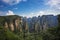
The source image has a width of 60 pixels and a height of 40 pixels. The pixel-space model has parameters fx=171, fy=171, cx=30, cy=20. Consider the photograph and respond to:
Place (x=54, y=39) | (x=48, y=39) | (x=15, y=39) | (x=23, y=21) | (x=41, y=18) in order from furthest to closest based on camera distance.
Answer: (x=41, y=18)
(x=23, y=21)
(x=48, y=39)
(x=54, y=39)
(x=15, y=39)

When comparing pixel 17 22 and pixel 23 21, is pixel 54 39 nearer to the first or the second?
pixel 17 22

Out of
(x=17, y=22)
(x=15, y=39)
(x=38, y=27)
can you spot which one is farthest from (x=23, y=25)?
(x=15, y=39)

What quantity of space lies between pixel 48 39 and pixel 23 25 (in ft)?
57.6

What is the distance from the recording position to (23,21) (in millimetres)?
32938

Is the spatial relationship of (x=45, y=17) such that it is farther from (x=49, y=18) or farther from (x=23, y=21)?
(x=23, y=21)

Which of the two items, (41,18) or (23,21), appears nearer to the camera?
(23,21)

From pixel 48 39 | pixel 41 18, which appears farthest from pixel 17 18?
pixel 48 39

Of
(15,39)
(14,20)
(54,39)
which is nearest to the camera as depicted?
(15,39)

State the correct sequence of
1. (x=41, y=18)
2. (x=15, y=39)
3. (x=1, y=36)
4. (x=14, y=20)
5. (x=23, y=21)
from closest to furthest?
(x=1, y=36) < (x=15, y=39) < (x=14, y=20) < (x=23, y=21) < (x=41, y=18)

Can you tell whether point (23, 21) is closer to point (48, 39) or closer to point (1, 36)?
point (48, 39)

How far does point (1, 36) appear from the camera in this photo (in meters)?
10.0

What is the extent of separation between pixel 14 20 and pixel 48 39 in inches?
659

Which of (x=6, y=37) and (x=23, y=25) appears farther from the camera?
(x=23, y=25)

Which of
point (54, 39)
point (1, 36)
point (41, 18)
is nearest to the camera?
point (1, 36)
